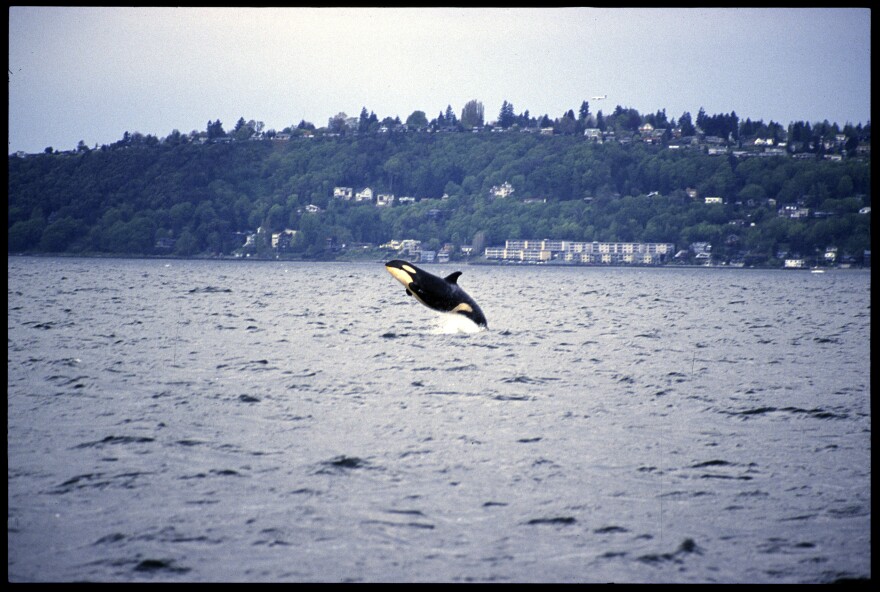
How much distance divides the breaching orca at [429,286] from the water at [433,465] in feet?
7.38

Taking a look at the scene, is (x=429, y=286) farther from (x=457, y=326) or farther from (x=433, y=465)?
(x=433, y=465)

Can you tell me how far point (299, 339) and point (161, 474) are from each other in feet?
61.0

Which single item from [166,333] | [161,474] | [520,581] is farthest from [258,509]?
[166,333]

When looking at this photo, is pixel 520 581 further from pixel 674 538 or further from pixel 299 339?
pixel 299 339

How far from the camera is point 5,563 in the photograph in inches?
351

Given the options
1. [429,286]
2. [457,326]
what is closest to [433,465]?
[429,286]

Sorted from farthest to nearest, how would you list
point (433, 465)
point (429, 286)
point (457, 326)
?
point (457, 326) → point (429, 286) → point (433, 465)

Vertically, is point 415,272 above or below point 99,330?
above

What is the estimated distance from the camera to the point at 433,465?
12.9 metres

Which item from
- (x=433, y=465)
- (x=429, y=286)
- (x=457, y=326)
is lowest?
(x=433, y=465)

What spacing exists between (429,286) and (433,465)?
630 inches

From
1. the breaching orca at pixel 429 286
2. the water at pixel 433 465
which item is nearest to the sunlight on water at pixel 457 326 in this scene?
the breaching orca at pixel 429 286

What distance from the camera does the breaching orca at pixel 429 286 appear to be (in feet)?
92.9

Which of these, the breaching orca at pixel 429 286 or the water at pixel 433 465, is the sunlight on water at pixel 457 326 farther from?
the water at pixel 433 465
